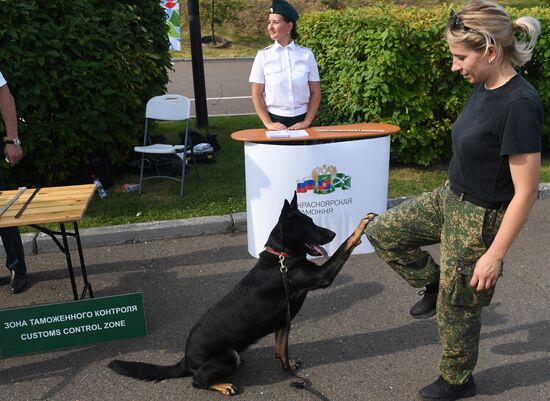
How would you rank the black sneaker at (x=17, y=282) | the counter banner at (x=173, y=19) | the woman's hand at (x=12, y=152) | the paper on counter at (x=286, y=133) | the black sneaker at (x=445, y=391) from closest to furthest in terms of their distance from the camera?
the black sneaker at (x=445, y=391) → the woman's hand at (x=12, y=152) → the black sneaker at (x=17, y=282) → the paper on counter at (x=286, y=133) → the counter banner at (x=173, y=19)

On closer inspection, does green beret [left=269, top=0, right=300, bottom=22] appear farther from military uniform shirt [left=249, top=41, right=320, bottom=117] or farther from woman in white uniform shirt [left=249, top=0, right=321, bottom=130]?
military uniform shirt [left=249, top=41, right=320, bottom=117]

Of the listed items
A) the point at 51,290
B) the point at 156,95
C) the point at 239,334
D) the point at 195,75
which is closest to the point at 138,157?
the point at 156,95

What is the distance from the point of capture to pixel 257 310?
2766mm

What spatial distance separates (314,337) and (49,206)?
1849 millimetres

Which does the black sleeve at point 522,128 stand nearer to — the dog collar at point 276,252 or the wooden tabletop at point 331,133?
the dog collar at point 276,252

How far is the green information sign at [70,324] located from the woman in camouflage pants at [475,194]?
1.56m

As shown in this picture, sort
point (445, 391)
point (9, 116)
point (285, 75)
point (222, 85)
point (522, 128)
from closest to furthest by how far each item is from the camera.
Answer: point (522, 128) < point (445, 391) < point (9, 116) < point (285, 75) < point (222, 85)

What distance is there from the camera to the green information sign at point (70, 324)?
3033 millimetres

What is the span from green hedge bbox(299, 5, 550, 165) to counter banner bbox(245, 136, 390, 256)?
74.7 inches

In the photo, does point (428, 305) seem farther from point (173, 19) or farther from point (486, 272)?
point (173, 19)

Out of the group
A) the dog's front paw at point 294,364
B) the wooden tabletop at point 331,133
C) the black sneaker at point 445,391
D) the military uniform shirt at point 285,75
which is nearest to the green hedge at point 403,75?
the wooden tabletop at point 331,133

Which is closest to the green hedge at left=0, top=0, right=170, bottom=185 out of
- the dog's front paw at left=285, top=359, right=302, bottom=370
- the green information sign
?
the green information sign

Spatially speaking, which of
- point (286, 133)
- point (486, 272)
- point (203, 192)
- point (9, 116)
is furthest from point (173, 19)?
point (486, 272)

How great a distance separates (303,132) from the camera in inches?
164
